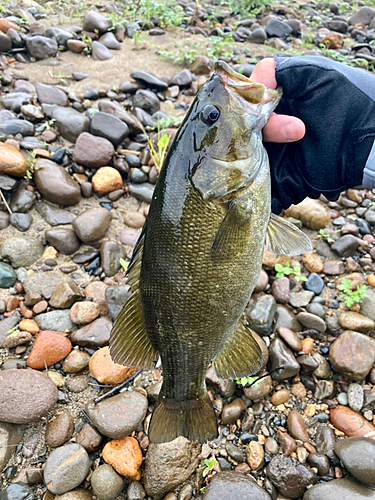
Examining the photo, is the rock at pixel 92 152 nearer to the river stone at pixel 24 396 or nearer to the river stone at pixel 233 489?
the river stone at pixel 24 396

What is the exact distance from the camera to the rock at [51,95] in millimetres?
5801

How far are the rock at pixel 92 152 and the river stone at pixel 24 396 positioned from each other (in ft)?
9.00

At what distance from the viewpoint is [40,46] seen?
7098 millimetres

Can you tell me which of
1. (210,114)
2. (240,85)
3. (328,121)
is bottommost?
(328,121)

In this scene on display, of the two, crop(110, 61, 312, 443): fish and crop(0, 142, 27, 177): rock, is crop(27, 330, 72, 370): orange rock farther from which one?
crop(0, 142, 27, 177): rock

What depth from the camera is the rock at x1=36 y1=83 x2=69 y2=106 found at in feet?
19.0

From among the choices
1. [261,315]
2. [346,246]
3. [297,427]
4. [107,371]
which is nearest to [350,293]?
[346,246]

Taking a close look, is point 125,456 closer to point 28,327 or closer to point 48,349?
point 48,349

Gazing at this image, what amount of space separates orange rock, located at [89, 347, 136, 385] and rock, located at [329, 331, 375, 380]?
1.95 meters

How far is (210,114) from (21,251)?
116 inches

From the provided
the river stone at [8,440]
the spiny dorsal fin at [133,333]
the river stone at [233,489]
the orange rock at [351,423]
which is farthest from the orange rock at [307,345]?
the river stone at [8,440]

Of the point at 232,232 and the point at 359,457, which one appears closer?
the point at 232,232

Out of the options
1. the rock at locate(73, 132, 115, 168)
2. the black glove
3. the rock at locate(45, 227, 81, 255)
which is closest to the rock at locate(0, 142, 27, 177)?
the rock at locate(73, 132, 115, 168)

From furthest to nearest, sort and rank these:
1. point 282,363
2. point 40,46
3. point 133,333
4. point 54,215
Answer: point 40,46 → point 54,215 → point 282,363 → point 133,333
